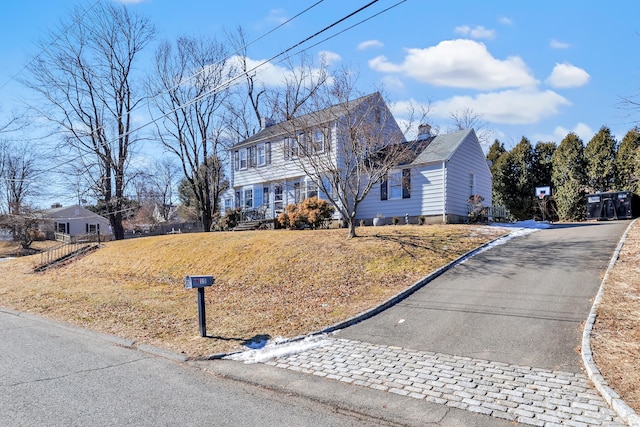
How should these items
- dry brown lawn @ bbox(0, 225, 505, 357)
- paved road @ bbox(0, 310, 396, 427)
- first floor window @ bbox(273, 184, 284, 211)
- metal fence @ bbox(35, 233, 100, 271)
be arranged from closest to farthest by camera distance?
paved road @ bbox(0, 310, 396, 427) → dry brown lawn @ bbox(0, 225, 505, 357) → metal fence @ bbox(35, 233, 100, 271) → first floor window @ bbox(273, 184, 284, 211)

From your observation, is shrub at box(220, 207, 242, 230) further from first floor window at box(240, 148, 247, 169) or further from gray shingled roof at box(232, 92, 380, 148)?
gray shingled roof at box(232, 92, 380, 148)

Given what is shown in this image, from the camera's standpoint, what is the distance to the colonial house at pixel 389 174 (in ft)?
52.8

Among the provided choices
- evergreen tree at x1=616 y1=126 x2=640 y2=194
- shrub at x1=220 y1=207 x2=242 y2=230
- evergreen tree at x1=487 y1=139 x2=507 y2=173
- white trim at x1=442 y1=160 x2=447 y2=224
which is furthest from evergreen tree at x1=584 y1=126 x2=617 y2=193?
shrub at x1=220 y1=207 x2=242 y2=230

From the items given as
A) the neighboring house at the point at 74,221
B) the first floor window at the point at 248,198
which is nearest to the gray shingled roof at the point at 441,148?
the first floor window at the point at 248,198

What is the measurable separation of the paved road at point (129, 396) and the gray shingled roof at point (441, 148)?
16.8 meters

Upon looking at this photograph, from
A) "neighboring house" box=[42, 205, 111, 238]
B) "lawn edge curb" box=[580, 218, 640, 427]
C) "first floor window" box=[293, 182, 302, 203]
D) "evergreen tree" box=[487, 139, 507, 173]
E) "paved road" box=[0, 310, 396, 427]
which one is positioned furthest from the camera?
"neighboring house" box=[42, 205, 111, 238]

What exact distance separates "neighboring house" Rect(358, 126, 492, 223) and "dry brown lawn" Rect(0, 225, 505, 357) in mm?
4015

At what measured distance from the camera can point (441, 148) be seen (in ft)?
68.6

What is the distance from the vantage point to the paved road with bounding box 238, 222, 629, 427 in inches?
171

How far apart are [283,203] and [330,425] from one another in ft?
71.0

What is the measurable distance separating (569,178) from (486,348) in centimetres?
2467

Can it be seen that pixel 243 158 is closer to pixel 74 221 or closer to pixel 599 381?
pixel 599 381

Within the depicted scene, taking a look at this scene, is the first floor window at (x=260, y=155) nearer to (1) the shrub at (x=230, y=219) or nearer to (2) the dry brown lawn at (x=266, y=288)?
(1) the shrub at (x=230, y=219)

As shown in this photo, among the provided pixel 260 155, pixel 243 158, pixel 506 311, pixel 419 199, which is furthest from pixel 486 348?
pixel 243 158
